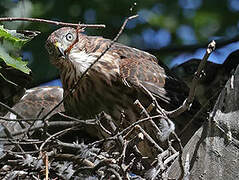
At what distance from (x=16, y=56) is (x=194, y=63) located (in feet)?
12.7

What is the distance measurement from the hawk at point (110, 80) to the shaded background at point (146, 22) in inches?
25.9

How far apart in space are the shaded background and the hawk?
66 centimetres

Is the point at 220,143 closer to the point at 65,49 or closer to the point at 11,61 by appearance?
the point at 11,61

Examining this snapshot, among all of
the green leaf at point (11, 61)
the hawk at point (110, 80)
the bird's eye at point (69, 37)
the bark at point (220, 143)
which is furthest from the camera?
the bird's eye at point (69, 37)

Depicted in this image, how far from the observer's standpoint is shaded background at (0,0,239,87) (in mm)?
7180

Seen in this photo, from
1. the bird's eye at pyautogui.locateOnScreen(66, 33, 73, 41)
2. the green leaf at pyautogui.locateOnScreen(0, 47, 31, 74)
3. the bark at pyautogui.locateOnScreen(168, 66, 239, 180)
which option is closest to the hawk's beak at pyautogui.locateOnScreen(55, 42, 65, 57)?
the bird's eye at pyautogui.locateOnScreen(66, 33, 73, 41)

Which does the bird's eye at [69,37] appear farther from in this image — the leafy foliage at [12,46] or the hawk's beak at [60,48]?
the leafy foliage at [12,46]

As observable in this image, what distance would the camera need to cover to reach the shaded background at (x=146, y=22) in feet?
23.6

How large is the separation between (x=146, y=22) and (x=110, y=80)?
2618mm

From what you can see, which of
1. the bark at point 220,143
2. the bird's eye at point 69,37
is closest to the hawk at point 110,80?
the bird's eye at point 69,37

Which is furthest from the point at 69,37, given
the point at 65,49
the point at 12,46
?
the point at 12,46

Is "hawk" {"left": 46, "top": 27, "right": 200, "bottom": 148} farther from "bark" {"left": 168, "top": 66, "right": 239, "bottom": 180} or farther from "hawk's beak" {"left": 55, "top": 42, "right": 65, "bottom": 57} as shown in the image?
"bark" {"left": 168, "top": 66, "right": 239, "bottom": 180}

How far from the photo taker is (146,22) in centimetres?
844

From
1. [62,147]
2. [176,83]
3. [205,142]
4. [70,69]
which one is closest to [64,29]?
[70,69]
